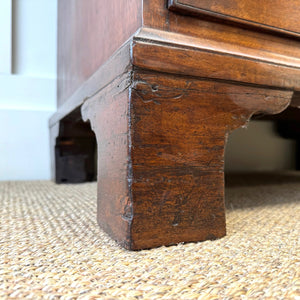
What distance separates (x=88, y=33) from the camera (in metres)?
0.73

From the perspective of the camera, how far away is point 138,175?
416 millimetres

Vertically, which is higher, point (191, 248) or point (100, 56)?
point (100, 56)

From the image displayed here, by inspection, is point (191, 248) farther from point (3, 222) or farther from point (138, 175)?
point (3, 222)

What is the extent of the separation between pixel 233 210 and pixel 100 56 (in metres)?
0.43

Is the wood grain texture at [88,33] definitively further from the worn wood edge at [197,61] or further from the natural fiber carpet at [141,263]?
the natural fiber carpet at [141,263]

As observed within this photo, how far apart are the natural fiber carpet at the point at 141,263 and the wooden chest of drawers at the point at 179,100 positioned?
0.04 metres

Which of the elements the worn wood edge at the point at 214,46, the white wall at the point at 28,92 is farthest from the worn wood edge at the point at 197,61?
the white wall at the point at 28,92

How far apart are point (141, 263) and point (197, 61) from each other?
283mm

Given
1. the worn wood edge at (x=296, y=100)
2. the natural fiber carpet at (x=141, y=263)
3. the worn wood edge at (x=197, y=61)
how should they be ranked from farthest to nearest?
the worn wood edge at (x=296, y=100) < the worn wood edge at (x=197, y=61) < the natural fiber carpet at (x=141, y=263)

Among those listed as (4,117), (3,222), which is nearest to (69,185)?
(4,117)

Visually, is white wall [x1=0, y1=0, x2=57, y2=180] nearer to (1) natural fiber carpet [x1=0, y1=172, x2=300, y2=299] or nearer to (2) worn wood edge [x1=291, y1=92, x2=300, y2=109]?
(1) natural fiber carpet [x1=0, y1=172, x2=300, y2=299]

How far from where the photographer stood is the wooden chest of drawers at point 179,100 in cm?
42

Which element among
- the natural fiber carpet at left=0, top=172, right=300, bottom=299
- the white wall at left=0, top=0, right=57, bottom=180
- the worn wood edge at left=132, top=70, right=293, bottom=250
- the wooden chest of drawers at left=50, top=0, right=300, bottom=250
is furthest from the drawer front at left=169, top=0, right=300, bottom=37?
the white wall at left=0, top=0, right=57, bottom=180

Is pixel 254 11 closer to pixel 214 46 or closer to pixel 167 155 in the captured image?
pixel 214 46
